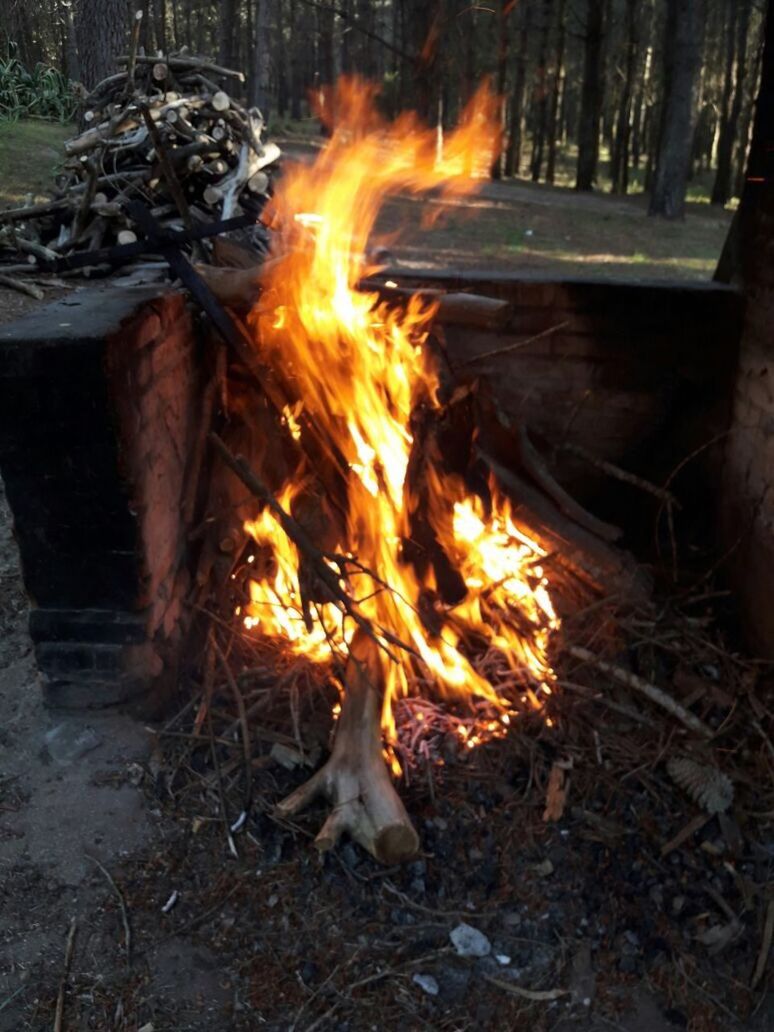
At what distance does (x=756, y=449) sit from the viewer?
372 centimetres

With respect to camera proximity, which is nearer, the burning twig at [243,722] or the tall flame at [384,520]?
the burning twig at [243,722]

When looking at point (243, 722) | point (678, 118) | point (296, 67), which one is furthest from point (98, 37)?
point (296, 67)

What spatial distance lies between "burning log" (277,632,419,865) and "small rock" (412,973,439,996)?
334mm

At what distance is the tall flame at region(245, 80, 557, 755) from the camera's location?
338cm

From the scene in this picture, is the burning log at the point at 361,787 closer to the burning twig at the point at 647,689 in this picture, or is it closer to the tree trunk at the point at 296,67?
the burning twig at the point at 647,689

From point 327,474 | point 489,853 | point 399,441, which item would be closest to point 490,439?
point 399,441

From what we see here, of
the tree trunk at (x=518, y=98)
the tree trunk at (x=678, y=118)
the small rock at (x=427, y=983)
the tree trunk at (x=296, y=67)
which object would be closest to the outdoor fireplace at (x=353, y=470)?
the small rock at (x=427, y=983)

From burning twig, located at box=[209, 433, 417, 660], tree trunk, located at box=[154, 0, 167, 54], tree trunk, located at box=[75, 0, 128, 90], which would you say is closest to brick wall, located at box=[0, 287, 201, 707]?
burning twig, located at box=[209, 433, 417, 660]

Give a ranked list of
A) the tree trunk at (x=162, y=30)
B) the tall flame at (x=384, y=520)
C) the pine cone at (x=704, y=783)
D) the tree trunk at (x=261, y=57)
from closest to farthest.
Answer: the pine cone at (x=704, y=783) → the tall flame at (x=384, y=520) → the tree trunk at (x=162, y=30) → the tree trunk at (x=261, y=57)

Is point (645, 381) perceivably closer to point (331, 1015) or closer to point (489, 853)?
point (489, 853)

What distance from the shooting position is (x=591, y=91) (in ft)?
63.8

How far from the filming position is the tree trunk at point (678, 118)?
14.9 metres

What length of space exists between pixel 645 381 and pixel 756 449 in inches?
31.4

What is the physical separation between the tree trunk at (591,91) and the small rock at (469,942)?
65.9ft
